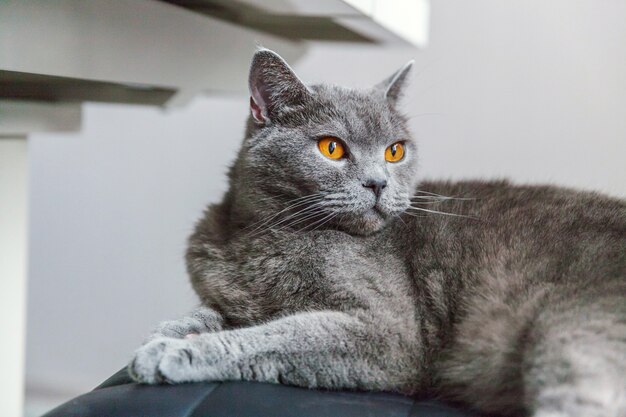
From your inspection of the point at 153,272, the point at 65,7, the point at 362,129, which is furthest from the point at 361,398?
the point at 153,272

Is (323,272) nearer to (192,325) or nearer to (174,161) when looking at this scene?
(192,325)

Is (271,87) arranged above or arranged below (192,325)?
above

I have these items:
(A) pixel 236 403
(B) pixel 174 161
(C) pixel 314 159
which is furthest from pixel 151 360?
(B) pixel 174 161

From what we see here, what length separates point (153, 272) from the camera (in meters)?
2.75

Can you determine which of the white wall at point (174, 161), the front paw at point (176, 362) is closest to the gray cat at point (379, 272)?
the front paw at point (176, 362)

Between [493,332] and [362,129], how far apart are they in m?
0.43

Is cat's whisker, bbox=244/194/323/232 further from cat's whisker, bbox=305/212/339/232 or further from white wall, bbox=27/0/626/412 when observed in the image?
white wall, bbox=27/0/626/412

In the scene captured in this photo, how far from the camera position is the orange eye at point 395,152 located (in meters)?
1.46

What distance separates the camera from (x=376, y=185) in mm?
1367

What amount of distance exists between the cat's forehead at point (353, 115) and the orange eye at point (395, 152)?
0.08ft

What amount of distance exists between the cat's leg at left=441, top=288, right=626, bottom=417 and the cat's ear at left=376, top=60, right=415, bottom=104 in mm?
501

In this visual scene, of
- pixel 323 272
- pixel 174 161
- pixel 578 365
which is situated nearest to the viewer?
pixel 578 365

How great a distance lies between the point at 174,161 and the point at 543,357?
6.10 feet

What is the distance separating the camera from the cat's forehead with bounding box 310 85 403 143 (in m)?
1.40
